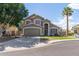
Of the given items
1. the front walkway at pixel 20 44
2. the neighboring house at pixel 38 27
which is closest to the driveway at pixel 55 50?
the front walkway at pixel 20 44

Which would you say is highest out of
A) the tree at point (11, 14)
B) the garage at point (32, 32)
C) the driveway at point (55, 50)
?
the tree at point (11, 14)

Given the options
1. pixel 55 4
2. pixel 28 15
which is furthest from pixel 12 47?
pixel 55 4

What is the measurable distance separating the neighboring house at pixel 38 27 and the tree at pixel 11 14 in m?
0.10

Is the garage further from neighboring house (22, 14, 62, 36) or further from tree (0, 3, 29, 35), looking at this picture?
tree (0, 3, 29, 35)

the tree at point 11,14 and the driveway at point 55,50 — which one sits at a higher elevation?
the tree at point 11,14

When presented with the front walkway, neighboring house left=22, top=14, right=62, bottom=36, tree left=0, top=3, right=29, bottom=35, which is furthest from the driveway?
tree left=0, top=3, right=29, bottom=35

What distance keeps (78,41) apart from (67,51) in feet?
0.61

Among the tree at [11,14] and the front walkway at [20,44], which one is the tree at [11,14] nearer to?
the tree at [11,14]

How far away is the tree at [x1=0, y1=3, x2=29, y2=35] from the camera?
4996 millimetres

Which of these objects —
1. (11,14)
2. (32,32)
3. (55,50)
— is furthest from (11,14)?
(55,50)

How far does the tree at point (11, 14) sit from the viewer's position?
5.00 m

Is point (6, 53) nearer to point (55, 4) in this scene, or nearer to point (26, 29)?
point (26, 29)

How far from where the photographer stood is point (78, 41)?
496 centimetres

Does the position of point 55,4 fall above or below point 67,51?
above
